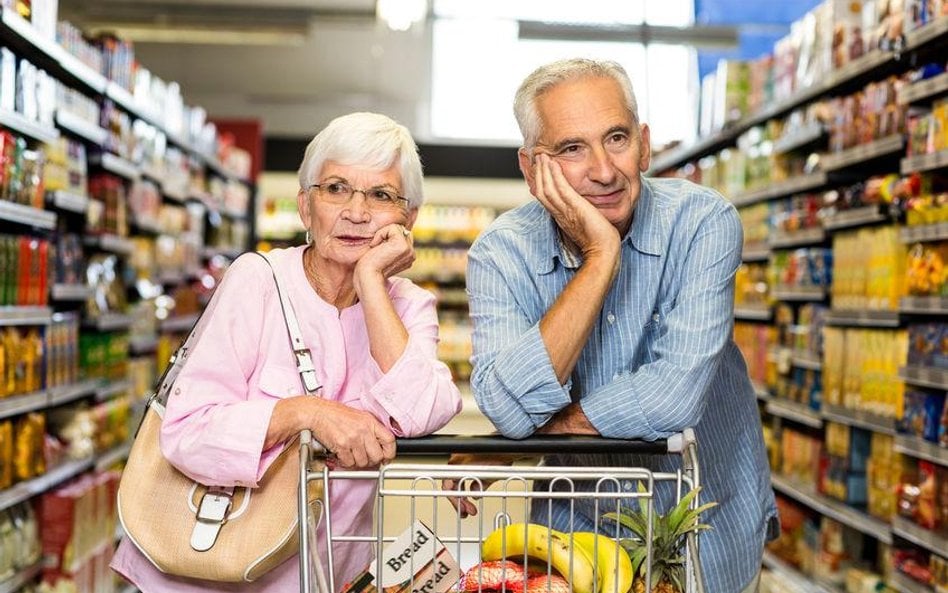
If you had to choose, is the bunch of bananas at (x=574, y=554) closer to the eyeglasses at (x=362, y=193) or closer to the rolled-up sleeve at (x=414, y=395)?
the rolled-up sleeve at (x=414, y=395)

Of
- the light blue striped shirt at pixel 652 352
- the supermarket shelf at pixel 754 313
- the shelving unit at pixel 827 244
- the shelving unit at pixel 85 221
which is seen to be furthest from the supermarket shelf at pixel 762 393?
the light blue striped shirt at pixel 652 352

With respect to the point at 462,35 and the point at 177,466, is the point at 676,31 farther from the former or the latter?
the point at 177,466

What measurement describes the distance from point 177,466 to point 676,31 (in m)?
8.78

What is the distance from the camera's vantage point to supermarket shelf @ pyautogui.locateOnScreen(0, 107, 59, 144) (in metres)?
4.46

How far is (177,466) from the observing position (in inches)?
79.8

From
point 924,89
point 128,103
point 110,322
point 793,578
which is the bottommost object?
point 793,578

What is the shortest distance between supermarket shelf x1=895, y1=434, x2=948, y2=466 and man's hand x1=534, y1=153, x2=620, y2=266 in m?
2.49

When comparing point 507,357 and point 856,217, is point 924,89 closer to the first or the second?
point 856,217

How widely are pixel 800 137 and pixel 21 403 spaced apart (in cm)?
353

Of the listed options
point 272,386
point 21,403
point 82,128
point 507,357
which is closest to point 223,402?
point 272,386

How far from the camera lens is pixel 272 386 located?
2.10 meters

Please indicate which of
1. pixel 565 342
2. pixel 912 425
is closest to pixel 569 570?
pixel 565 342

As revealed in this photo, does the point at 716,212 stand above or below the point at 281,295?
above

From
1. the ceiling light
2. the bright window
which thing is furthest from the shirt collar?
the bright window
